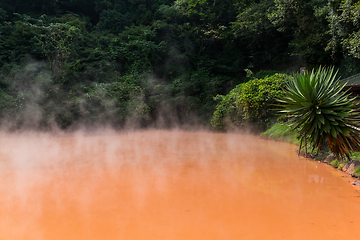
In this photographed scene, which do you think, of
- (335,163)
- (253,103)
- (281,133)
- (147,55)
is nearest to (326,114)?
(335,163)

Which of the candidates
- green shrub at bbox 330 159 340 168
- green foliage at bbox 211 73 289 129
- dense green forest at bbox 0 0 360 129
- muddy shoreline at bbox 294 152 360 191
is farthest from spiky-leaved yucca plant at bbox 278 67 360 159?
dense green forest at bbox 0 0 360 129

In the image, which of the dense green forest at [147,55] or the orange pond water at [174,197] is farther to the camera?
the dense green forest at [147,55]

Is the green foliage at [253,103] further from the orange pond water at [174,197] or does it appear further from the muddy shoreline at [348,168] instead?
the muddy shoreline at [348,168]

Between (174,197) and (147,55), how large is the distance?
12.7m

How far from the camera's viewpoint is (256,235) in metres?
3.20

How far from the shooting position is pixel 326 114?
511cm

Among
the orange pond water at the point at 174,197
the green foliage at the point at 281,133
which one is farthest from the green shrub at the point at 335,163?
the green foliage at the point at 281,133

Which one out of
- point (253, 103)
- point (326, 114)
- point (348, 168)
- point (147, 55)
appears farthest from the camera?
point (147, 55)

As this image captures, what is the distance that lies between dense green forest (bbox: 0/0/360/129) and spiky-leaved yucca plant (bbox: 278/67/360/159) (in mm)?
6423

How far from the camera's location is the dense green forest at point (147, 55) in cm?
1293

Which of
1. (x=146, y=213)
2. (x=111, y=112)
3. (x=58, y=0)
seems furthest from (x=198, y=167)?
(x=58, y=0)

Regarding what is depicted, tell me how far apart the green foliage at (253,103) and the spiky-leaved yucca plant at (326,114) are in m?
4.64

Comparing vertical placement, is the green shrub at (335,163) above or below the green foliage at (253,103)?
below

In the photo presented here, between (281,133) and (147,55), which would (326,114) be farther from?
(147,55)
